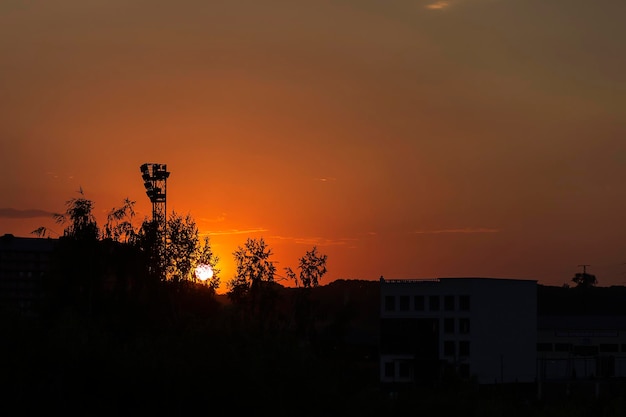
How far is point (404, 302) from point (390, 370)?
784 cm

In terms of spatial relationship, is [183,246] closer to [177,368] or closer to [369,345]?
[177,368]

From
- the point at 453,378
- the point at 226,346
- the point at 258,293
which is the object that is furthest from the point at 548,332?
the point at 226,346

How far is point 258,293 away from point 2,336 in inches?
1977

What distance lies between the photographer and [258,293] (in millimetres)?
86062

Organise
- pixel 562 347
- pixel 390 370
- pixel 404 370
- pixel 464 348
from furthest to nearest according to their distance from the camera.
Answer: pixel 562 347 < pixel 390 370 < pixel 404 370 < pixel 464 348

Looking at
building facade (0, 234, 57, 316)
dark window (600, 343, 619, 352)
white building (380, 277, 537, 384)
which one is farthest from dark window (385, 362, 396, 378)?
building facade (0, 234, 57, 316)

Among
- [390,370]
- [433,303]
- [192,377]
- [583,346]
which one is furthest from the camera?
[583,346]

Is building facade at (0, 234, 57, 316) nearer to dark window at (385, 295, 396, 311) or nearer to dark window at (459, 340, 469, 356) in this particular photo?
dark window at (385, 295, 396, 311)

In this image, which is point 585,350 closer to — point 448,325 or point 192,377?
point 448,325

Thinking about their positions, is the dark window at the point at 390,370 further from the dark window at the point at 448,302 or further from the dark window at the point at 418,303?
the dark window at the point at 448,302

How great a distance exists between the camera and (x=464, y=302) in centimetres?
10531

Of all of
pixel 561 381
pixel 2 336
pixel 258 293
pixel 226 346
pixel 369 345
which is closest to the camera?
pixel 2 336

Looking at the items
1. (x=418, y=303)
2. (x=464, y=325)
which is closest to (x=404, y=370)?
(x=418, y=303)

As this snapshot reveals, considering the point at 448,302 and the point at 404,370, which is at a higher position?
the point at 448,302
